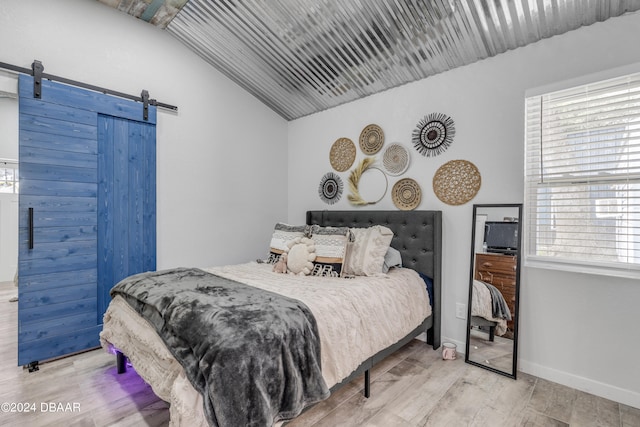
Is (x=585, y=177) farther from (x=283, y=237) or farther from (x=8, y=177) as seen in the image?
(x=8, y=177)

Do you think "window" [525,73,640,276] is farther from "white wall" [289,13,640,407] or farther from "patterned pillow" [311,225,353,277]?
"patterned pillow" [311,225,353,277]

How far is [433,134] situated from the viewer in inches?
107

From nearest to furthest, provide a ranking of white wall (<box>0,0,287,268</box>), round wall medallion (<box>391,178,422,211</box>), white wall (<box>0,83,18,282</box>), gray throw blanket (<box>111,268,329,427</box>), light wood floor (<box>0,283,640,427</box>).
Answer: gray throw blanket (<box>111,268,329,427</box>) → light wood floor (<box>0,283,640,427</box>) → white wall (<box>0,0,287,268</box>) → round wall medallion (<box>391,178,422,211</box>) → white wall (<box>0,83,18,282</box>)

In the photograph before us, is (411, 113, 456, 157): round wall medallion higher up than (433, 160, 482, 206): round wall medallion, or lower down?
higher up

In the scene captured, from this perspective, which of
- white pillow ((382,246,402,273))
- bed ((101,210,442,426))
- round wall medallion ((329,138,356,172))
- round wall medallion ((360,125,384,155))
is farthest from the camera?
round wall medallion ((329,138,356,172))

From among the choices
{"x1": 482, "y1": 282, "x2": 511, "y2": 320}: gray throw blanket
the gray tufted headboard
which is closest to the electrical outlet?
the gray tufted headboard

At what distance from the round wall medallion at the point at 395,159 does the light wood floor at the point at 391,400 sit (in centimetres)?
170

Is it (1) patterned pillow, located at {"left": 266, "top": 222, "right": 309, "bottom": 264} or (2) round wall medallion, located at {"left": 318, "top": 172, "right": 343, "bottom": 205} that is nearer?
(1) patterned pillow, located at {"left": 266, "top": 222, "right": 309, "bottom": 264}

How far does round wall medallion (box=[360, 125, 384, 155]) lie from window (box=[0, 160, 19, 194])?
536 centimetres

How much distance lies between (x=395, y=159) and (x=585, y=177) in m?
1.43

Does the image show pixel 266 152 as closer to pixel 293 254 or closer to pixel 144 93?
pixel 144 93

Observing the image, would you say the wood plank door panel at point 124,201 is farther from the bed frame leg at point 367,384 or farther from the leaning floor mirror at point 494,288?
the leaning floor mirror at point 494,288

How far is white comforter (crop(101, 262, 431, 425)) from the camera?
4.71 ft

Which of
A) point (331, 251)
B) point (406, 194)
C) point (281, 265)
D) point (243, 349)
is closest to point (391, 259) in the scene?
point (331, 251)
